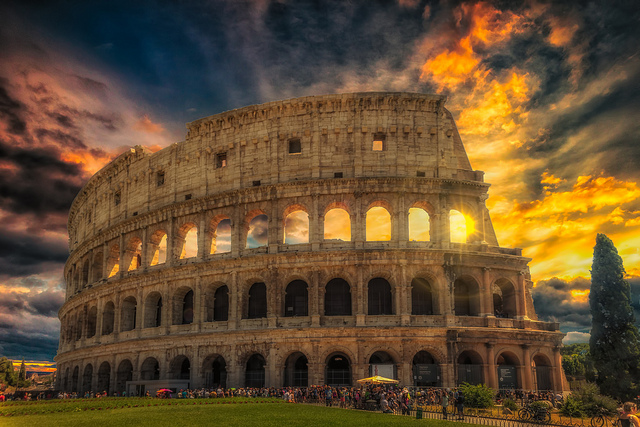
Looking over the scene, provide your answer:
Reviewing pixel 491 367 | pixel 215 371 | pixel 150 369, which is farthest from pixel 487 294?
pixel 150 369

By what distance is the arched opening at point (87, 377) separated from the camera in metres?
52.4

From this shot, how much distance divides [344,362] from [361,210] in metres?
11.5

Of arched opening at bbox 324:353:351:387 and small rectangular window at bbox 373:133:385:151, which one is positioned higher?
small rectangular window at bbox 373:133:385:151

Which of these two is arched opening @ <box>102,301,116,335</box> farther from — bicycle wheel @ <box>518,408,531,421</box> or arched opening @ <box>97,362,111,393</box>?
bicycle wheel @ <box>518,408,531,421</box>

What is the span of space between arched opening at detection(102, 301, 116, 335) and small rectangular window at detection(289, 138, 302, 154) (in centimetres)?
2343

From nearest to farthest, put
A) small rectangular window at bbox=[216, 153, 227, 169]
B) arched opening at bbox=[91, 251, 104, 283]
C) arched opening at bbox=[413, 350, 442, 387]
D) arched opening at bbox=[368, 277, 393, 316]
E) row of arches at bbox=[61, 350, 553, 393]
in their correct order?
arched opening at bbox=[413, 350, 442, 387] → row of arches at bbox=[61, 350, 553, 393] → arched opening at bbox=[368, 277, 393, 316] → small rectangular window at bbox=[216, 153, 227, 169] → arched opening at bbox=[91, 251, 104, 283]

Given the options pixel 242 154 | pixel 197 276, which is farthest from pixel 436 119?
pixel 197 276

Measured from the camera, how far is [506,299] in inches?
1700

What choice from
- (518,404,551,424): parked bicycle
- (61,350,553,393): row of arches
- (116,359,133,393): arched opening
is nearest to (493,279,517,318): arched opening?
(61,350,553,393): row of arches

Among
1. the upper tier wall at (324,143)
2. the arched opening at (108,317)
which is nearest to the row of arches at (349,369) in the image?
the arched opening at (108,317)

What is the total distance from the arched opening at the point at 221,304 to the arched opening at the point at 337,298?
8.68m

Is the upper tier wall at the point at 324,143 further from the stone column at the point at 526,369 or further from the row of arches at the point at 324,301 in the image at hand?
the stone column at the point at 526,369

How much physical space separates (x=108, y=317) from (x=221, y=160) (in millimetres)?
19789

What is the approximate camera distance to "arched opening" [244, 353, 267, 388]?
41125 mm
